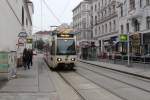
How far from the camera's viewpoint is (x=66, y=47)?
1113 inches

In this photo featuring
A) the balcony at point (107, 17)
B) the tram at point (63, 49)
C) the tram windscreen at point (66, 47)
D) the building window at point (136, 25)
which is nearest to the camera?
the tram at point (63, 49)

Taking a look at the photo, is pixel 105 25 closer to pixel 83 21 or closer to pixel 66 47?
pixel 83 21

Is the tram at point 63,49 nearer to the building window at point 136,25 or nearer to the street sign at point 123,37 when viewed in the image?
the street sign at point 123,37

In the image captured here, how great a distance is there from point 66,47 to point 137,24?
67.4 ft

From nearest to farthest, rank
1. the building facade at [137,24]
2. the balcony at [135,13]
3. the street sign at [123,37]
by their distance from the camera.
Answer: the street sign at [123,37] < the building facade at [137,24] < the balcony at [135,13]

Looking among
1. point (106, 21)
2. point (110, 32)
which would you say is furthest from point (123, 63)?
point (106, 21)

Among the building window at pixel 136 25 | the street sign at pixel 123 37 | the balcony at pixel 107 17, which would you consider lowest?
the street sign at pixel 123 37

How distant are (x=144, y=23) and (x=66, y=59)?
18325mm

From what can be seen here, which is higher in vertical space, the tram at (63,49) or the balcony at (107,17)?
the balcony at (107,17)

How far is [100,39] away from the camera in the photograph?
73.0 metres

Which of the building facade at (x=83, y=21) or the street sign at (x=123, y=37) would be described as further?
the building facade at (x=83, y=21)

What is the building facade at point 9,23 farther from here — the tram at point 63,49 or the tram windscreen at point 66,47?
the tram windscreen at point 66,47

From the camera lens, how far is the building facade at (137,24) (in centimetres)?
4109

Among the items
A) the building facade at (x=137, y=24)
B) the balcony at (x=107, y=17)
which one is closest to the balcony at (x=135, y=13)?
the building facade at (x=137, y=24)
